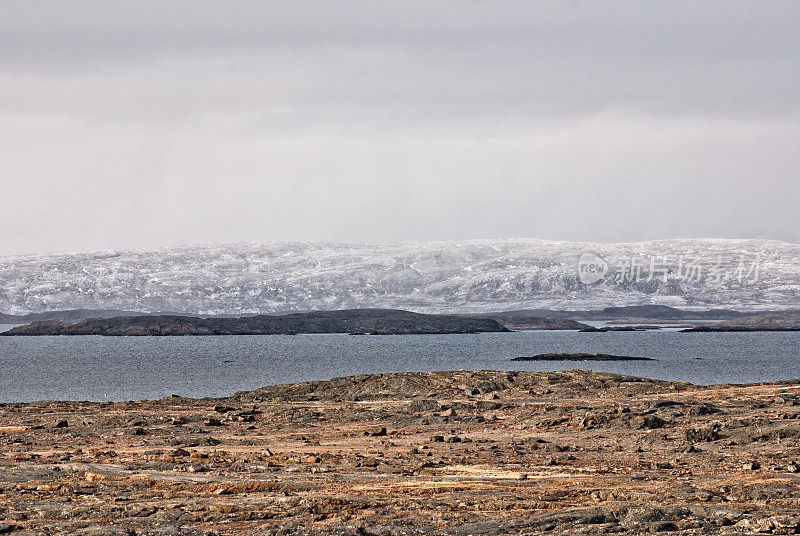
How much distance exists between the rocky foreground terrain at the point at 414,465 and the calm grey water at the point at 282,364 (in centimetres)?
3829

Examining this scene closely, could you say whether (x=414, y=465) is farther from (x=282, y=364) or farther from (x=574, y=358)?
(x=282, y=364)

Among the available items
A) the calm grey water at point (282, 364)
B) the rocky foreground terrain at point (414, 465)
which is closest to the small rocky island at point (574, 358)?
the calm grey water at point (282, 364)

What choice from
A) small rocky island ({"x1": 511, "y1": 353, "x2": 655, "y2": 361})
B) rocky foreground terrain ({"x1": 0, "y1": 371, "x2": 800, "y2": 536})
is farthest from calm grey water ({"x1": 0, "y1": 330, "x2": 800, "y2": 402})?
rocky foreground terrain ({"x1": 0, "y1": 371, "x2": 800, "y2": 536})

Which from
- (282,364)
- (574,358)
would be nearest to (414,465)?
(574,358)

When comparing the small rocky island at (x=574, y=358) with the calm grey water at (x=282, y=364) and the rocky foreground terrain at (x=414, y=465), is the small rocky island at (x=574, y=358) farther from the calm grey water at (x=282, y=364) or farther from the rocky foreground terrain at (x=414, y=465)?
the rocky foreground terrain at (x=414, y=465)

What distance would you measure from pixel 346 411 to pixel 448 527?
25.9 m

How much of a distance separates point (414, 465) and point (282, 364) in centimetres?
10113

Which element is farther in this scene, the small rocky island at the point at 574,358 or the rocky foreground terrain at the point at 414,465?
the small rocky island at the point at 574,358

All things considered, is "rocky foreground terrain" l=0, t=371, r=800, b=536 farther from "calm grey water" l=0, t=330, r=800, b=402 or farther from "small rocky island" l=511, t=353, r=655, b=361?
"small rocky island" l=511, t=353, r=655, b=361

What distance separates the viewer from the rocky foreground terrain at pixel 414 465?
18.7 m

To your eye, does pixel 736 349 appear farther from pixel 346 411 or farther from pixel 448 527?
pixel 448 527

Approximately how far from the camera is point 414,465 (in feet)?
88.9

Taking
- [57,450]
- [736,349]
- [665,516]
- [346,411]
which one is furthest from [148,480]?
[736,349]

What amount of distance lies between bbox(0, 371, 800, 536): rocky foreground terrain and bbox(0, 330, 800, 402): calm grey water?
3829 cm
